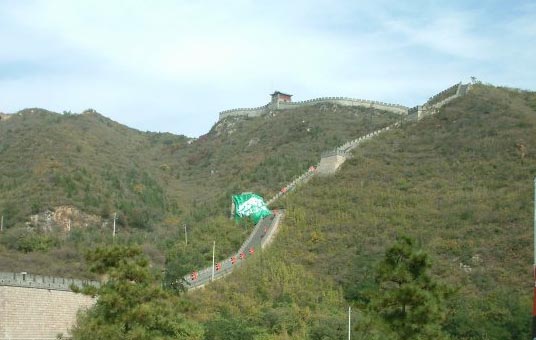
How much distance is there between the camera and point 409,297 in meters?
28.5

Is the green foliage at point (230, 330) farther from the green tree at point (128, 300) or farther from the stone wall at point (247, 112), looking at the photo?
the stone wall at point (247, 112)

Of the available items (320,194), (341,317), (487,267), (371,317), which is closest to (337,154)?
(320,194)

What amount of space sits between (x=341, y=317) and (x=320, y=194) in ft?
69.2

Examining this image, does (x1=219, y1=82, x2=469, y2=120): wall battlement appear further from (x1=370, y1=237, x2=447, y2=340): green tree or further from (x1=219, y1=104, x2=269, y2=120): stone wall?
(x1=370, y1=237, x2=447, y2=340): green tree

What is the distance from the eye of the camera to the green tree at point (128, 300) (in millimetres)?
29844

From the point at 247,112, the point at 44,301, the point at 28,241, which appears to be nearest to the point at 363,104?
the point at 247,112

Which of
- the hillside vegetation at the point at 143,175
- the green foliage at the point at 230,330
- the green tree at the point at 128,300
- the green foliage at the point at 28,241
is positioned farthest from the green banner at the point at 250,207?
the green tree at the point at 128,300

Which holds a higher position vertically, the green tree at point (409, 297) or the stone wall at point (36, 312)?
the green tree at point (409, 297)

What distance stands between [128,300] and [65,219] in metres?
37.6

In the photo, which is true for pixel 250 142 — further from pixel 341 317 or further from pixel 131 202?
pixel 341 317

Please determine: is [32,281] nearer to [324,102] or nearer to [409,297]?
[409,297]

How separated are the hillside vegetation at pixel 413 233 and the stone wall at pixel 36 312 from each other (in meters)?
5.95

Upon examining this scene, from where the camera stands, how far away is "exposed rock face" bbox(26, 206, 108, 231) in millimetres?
64750

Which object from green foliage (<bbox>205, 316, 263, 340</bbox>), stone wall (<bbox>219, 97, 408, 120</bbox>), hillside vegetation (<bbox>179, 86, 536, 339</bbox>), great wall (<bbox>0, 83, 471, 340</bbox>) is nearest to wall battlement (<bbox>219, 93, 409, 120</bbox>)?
stone wall (<bbox>219, 97, 408, 120</bbox>)
